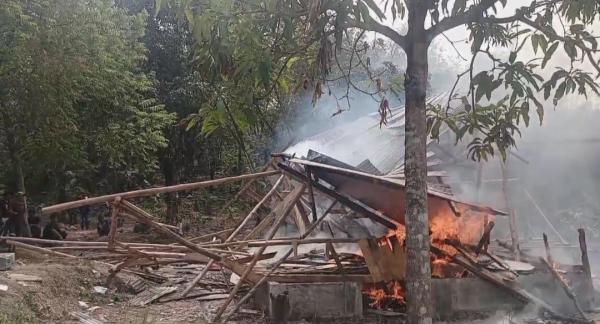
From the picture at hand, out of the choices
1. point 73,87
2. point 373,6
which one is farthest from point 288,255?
point 73,87

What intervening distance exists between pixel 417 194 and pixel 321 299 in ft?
13.3

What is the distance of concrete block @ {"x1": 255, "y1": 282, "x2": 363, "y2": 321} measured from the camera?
8.21 metres

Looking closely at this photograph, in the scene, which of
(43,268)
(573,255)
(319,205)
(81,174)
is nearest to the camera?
(43,268)

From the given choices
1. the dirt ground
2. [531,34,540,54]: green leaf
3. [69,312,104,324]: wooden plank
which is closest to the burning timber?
the dirt ground

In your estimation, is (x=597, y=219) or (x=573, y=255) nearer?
(x=573, y=255)

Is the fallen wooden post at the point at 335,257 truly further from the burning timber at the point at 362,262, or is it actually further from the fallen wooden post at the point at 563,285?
the fallen wooden post at the point at 563,285

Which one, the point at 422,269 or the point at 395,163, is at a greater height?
the point at 395,163

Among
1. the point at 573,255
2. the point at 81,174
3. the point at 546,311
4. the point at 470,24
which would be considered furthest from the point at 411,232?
the point at 81,174

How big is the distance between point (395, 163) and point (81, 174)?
43.1ft

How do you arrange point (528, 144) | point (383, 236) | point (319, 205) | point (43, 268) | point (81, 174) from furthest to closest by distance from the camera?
1. point (81, 174)
2. point (528, 144)
3. point (319, 205)
4. point (43, 268)
5. point (383, 236)

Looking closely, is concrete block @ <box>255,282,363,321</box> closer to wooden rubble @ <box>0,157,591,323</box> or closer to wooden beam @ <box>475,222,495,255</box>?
wooden rubble @ <box>0,157,591,323</box>

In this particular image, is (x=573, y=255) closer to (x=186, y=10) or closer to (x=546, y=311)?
(x=546, y=311)

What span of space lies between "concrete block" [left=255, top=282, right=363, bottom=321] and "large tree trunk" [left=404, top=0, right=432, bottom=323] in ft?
12.1

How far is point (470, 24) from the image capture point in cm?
438
